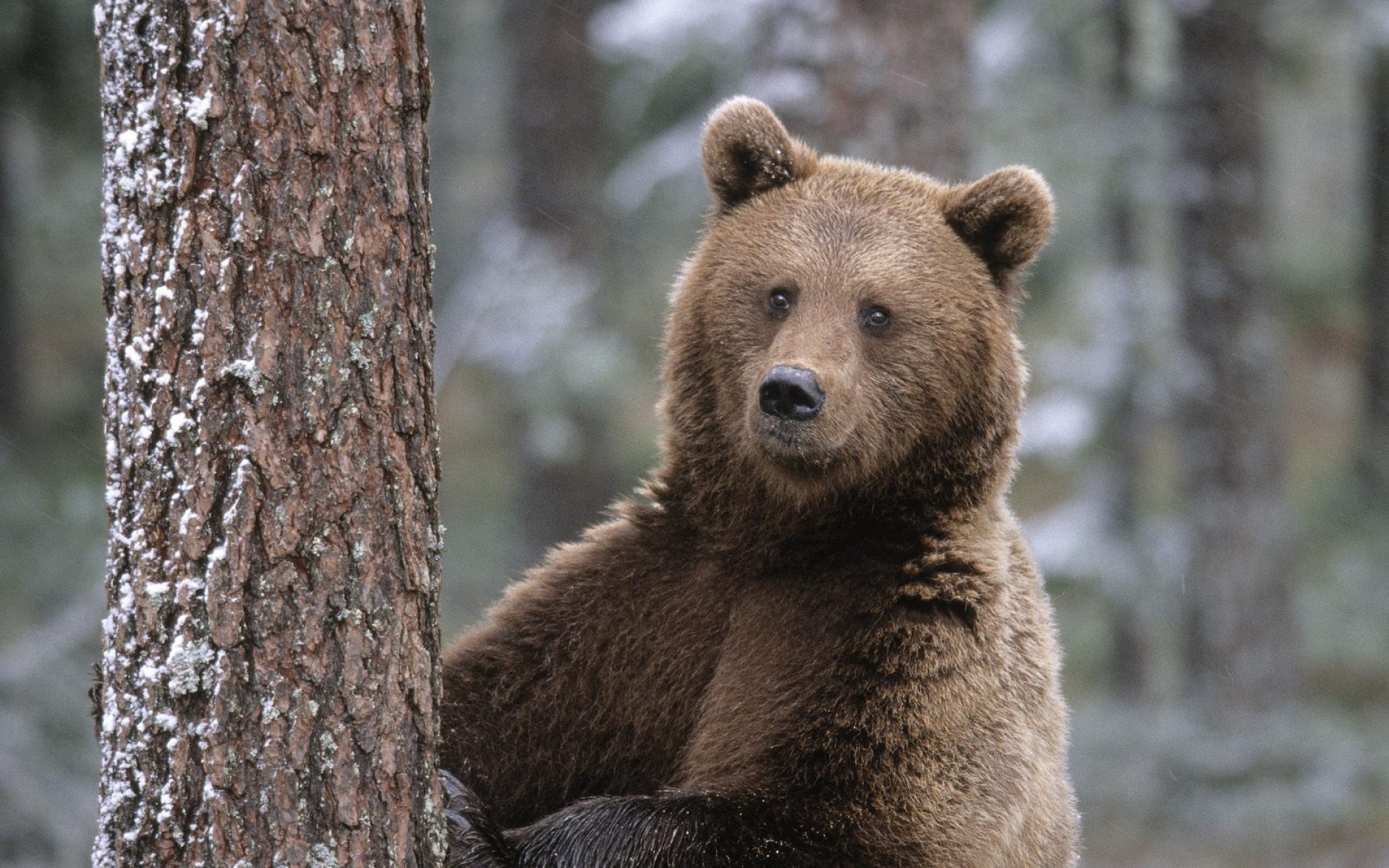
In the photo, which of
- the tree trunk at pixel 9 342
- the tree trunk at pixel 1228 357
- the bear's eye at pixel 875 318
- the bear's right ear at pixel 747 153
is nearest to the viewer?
the bear's eye at pixel 875 318

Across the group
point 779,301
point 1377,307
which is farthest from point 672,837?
point 1377,307

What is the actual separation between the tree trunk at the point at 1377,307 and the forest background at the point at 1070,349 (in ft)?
0.12

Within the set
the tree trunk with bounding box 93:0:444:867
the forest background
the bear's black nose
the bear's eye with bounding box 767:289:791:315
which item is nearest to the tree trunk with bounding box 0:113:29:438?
the forest background

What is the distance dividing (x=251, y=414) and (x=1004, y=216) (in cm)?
225

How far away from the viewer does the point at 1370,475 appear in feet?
49.1

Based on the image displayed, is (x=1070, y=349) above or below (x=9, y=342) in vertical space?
below

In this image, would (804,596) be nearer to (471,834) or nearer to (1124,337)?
(471,834)

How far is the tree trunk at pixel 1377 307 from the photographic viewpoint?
14875mm

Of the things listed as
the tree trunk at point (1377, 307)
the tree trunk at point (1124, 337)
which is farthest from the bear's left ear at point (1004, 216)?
the tree trunk at point (1377, 307)

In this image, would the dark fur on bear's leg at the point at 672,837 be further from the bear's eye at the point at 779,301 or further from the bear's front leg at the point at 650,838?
the bear's eye at the point at 779,301

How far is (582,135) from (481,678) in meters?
9.57

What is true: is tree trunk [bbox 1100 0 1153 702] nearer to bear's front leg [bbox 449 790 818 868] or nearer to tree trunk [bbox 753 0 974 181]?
tree trunk [bbox 753 0 974 181]

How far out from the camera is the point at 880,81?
6121mm

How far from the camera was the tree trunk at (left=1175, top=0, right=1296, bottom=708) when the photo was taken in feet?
34.5
